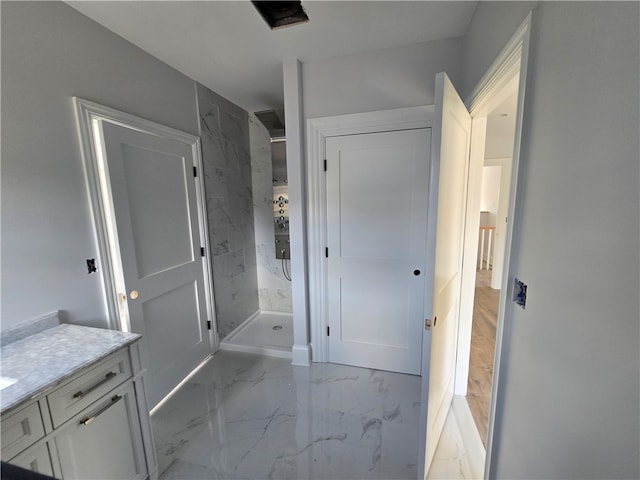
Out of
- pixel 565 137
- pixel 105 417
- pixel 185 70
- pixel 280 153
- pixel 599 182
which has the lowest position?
pixel 105 417

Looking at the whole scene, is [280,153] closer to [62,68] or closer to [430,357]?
[62,68]

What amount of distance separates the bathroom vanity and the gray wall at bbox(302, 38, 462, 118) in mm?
1984

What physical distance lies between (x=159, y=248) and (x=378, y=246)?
5.44 ft

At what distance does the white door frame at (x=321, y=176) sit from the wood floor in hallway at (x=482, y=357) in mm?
1177

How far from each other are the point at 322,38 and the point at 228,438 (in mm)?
2621

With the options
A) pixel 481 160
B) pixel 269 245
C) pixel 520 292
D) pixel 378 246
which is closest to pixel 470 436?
pixel 520 292

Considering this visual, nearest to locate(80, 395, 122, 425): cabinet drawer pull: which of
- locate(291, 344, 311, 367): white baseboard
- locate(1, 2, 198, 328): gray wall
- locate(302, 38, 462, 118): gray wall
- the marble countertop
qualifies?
the marble countertop

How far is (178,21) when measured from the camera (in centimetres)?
157

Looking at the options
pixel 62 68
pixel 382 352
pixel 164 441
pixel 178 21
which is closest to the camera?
pixel 62 68

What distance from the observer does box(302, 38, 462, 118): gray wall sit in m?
1.85

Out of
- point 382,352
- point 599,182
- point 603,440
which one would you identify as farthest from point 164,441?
point 599,182

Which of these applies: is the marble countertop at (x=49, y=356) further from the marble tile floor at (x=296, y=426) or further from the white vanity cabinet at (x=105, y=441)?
the marble tile floor at (x=296, y=426)

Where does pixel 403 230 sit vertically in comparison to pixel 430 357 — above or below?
above

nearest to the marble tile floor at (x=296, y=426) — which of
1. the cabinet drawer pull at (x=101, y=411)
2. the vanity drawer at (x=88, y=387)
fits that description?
the cabinet drawer pull at (x=101, y=411)
